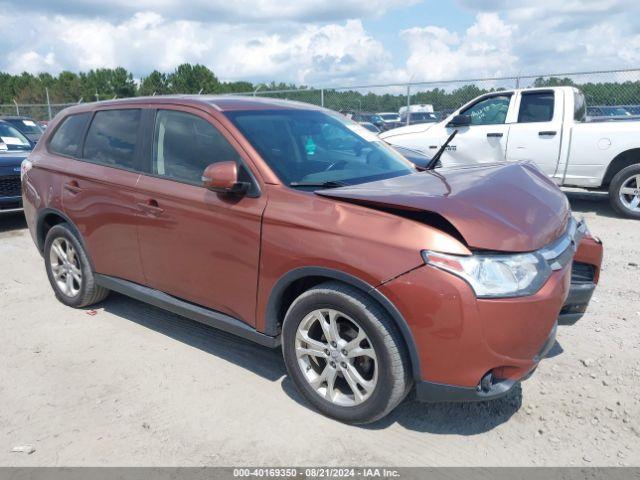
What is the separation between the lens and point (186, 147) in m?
3.74

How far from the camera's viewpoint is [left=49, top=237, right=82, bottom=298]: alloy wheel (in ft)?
15.4

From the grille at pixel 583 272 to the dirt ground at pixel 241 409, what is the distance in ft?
1.88

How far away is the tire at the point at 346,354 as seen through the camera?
2.75 metres

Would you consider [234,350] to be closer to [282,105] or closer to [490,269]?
[282,105]

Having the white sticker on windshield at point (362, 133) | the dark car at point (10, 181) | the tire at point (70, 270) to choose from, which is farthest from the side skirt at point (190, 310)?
the dark car at point (10, 181)

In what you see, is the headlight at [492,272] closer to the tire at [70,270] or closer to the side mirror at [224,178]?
the side mirror at [224,178]

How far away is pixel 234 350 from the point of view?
4020mm

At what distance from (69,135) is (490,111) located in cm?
682

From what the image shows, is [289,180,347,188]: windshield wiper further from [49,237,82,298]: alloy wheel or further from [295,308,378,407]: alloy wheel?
[49,237,82,298]: alloy wheel

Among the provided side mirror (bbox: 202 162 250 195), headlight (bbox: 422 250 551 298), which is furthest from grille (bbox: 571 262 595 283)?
side mirror (bbox: 202 162 250 195)

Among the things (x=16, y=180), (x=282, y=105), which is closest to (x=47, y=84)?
(x=16, y=180)

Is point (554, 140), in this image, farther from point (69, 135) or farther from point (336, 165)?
point (69, 135)

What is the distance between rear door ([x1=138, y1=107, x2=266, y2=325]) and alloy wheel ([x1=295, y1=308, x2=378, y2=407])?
1.41 ft

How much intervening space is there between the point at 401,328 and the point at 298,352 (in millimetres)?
722
